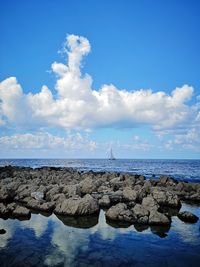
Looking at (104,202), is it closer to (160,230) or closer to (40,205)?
(40,205)

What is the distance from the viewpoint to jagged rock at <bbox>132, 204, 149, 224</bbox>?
14259 mm

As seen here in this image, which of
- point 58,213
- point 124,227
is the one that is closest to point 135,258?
point 124,227

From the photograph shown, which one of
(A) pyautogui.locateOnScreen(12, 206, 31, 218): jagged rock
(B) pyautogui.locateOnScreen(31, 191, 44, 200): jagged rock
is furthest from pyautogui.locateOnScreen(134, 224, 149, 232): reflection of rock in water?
(B) pyautogui.locateOnScreen(31, 191, 44, 200): jagged rock

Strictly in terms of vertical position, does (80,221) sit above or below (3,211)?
below

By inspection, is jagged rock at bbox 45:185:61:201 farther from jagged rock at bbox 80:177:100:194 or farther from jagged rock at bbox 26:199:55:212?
jagged rock at bbox 80:177:100:194

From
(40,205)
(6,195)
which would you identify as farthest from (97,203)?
(6,195)

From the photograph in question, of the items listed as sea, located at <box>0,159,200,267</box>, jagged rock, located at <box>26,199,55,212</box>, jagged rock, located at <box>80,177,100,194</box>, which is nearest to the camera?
sea, located at <box>0,159,200,267</box>

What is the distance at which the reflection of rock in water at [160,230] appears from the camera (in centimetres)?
1265

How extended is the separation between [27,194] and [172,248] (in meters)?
13.5

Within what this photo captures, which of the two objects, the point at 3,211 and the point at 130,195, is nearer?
the point at 3,211

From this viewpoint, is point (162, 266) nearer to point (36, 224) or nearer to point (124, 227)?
point (124, 227)

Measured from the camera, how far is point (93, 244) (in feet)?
36.2

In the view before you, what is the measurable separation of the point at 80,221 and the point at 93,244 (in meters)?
3.87

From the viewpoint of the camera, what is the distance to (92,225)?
14.0 m
